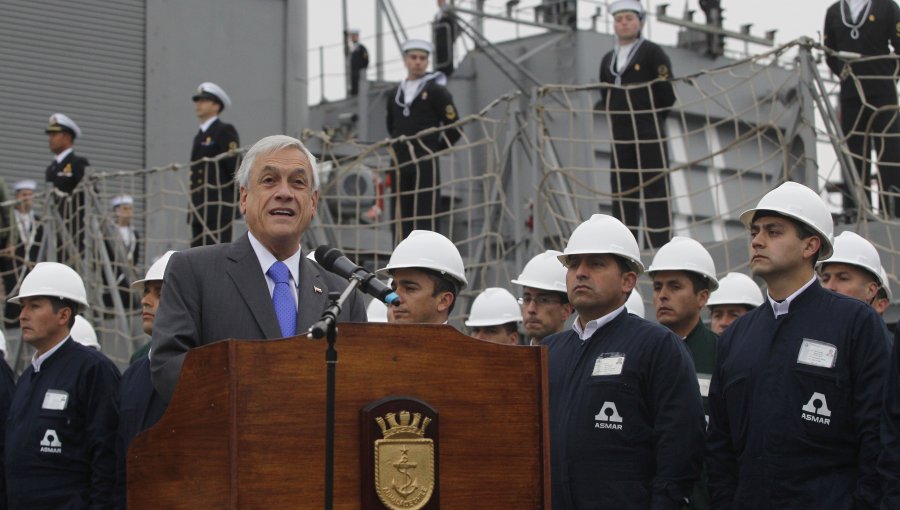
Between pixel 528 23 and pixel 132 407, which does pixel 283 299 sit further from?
pixel 528 23

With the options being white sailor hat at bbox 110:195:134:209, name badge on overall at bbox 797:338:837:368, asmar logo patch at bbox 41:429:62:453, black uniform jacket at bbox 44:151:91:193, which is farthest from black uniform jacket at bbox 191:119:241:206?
name badge on overall at bbox 797:338:837:368

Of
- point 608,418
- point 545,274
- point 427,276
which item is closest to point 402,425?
point 608,418

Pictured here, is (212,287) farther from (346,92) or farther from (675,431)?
(346,92)

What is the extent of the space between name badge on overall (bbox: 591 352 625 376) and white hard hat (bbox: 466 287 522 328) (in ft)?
9.74

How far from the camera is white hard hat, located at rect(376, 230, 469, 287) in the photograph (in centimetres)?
696

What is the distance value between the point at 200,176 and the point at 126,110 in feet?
22.6

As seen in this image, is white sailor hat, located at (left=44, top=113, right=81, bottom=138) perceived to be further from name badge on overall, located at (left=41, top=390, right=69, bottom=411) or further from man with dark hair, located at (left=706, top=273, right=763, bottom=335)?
man with dark hair, located at (left=706, top=273, right=763, bottom=335)

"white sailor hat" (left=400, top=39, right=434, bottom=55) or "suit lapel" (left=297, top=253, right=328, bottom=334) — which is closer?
"suit lapel" (left=297, top=253, right=328, bottom=334)

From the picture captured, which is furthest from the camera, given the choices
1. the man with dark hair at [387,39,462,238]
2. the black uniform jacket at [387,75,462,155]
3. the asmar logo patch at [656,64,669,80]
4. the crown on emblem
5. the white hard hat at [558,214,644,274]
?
the black uniform jacket at [387,75,462,155]

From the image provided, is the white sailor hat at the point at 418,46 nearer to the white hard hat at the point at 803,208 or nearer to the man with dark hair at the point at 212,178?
the man with dark hair at the point at 212,178

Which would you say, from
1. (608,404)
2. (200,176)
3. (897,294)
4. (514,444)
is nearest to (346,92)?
(200,176)

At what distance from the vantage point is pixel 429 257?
22.9 feet

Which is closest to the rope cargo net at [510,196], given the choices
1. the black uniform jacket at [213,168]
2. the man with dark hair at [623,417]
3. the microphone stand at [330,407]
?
the black uniform jacket at [213,168]

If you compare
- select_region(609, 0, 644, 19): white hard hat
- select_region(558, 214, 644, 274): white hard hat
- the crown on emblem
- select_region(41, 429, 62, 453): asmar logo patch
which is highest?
select_region(609, 0, 644, 19): white hard hat
